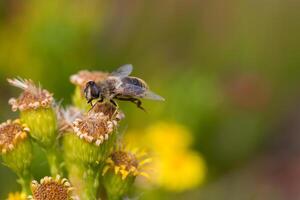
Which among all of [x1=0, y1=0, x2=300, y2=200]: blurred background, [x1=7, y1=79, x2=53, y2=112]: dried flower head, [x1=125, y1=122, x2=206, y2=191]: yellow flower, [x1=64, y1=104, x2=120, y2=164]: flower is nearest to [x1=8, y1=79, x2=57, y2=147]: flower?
[x1=7, y1=79, x2=53, y2=112]: dried flower head

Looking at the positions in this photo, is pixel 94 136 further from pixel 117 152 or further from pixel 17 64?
pixel 17 64

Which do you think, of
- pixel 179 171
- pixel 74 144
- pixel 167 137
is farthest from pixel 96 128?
pixel 167 137

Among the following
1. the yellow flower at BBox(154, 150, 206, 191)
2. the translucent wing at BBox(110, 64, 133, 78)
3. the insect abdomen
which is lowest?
the insect abdomen

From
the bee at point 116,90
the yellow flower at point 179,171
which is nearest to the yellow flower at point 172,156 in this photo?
the yellow flower at point 179,171

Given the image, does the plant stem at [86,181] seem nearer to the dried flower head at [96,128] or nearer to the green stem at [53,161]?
the green stem at [53,161]

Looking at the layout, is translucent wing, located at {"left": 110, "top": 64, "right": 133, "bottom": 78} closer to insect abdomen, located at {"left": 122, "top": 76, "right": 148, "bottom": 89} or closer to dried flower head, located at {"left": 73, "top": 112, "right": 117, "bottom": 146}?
insect abdomen, located at {"left": 122, "top": 76, "right": 148, "bottom": 89}

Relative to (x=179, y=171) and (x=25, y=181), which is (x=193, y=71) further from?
(x=25, y=181)

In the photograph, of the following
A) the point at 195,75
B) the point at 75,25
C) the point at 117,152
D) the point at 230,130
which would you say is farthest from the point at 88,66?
the point at 117,152
